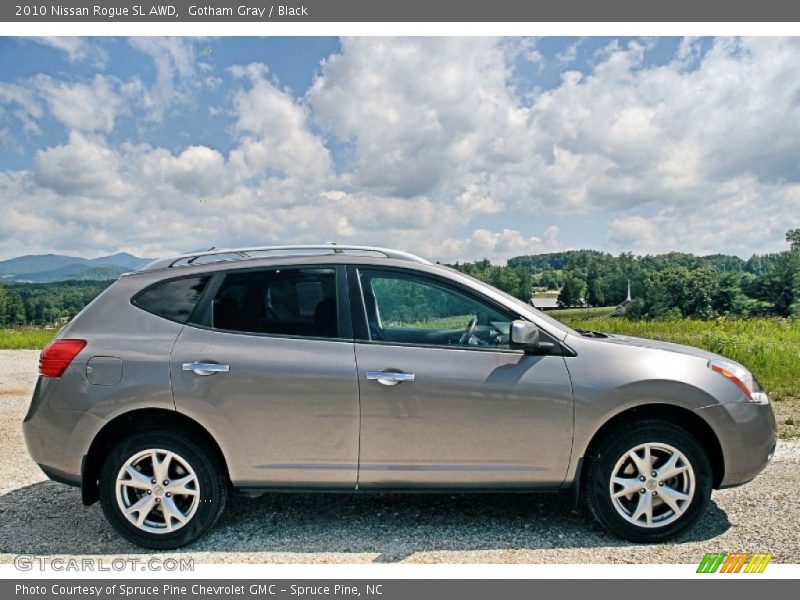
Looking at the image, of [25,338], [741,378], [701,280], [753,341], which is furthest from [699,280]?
[741,378]

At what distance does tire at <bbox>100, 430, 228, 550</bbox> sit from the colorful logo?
3007 millimetres

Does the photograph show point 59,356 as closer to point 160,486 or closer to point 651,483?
point 160,486

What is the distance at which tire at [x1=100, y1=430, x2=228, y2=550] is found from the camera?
3668mm

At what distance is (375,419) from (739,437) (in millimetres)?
2310

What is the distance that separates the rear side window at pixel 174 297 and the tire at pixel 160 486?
772mm

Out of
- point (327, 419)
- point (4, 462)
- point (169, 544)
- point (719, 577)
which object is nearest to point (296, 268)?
point (327, 419)

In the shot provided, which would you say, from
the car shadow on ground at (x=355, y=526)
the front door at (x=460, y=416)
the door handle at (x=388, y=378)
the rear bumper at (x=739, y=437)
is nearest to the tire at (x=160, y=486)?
the car shadow on ground at (x=355, y=526)

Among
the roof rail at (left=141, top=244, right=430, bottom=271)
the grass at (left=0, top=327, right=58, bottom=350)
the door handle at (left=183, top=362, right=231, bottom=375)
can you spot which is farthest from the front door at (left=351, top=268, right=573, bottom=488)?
the grass at (left=0, top=327, right=58, bottom=350)

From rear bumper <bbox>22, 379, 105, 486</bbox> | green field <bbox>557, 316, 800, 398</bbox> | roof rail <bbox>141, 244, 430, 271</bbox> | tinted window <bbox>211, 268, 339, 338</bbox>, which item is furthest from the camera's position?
green field <bbox>557, 316, 800, 398</bbox>

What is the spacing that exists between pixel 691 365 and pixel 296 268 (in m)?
2.66

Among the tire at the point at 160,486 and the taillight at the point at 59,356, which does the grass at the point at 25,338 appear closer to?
the taillight at the point at 59,356

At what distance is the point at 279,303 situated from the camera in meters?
3.87

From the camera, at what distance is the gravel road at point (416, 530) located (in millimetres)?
3588

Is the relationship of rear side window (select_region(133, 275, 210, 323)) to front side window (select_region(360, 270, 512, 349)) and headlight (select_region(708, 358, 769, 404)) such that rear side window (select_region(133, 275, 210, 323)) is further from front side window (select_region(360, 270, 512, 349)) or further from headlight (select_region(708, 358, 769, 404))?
headlight (select_region(708, 358, 769, 404))
